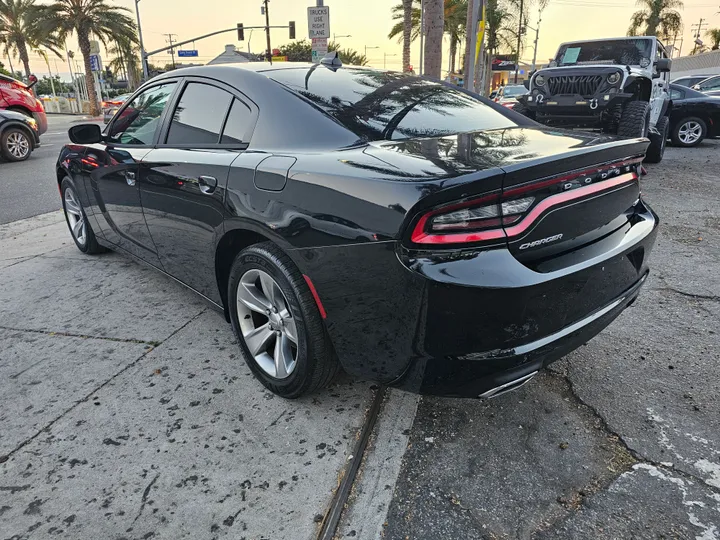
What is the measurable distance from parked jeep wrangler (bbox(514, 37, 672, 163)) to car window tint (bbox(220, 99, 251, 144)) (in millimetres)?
6343

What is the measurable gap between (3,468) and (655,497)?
8.36 feet

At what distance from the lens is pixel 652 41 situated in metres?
9.07

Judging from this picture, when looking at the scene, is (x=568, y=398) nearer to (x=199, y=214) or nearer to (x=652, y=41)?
(x=199, y=214)

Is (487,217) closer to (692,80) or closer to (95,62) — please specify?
(692,80)

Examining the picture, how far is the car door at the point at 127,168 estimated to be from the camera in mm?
3291

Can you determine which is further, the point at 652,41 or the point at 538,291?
the point at 652,41

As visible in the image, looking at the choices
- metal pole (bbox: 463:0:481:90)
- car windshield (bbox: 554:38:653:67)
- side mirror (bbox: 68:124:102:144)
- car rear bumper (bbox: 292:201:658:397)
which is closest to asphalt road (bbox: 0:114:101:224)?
side mirror (bbox: 68:124:102:144)

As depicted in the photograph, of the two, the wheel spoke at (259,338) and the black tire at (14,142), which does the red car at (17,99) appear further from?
the wheel spoke at (259,338)

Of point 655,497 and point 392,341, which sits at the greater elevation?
point 392,341

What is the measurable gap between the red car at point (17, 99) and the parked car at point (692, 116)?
14284 mm

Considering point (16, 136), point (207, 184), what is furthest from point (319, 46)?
point (207, 184)

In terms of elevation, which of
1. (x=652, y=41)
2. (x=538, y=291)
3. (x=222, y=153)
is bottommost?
(x=538, y=291)

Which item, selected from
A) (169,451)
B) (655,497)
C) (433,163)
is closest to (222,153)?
(433,163)

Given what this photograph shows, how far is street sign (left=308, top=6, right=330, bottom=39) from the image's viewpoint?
12109mm
